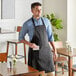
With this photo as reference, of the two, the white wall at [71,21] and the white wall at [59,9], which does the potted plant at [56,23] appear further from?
the white wall at [71,21]

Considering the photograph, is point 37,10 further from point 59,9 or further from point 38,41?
point 59,9

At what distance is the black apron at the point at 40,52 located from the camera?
125 inches

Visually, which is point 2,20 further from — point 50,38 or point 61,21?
point 50,38

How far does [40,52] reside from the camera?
318 centimetres

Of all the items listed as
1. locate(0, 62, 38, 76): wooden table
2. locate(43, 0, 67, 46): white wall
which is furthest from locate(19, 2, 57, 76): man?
locate(43, 0, 67, 46): white wall

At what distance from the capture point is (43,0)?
Answer: 6.33 metres

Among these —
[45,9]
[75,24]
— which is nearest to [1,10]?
[45,9]

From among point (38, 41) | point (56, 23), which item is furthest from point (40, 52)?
point (56, 23)

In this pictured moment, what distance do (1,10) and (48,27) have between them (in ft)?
8.74

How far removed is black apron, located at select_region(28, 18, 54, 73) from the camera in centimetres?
317

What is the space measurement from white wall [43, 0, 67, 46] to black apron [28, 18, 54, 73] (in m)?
2.38

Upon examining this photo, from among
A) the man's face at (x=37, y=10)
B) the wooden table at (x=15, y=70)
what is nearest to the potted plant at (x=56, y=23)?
the man's face at (x=37, y=10)

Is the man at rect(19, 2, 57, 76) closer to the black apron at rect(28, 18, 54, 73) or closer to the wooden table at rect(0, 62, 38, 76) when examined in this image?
the black apron at rect(28, 18, 54, 73)

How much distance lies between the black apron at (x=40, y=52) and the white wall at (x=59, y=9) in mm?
2383
